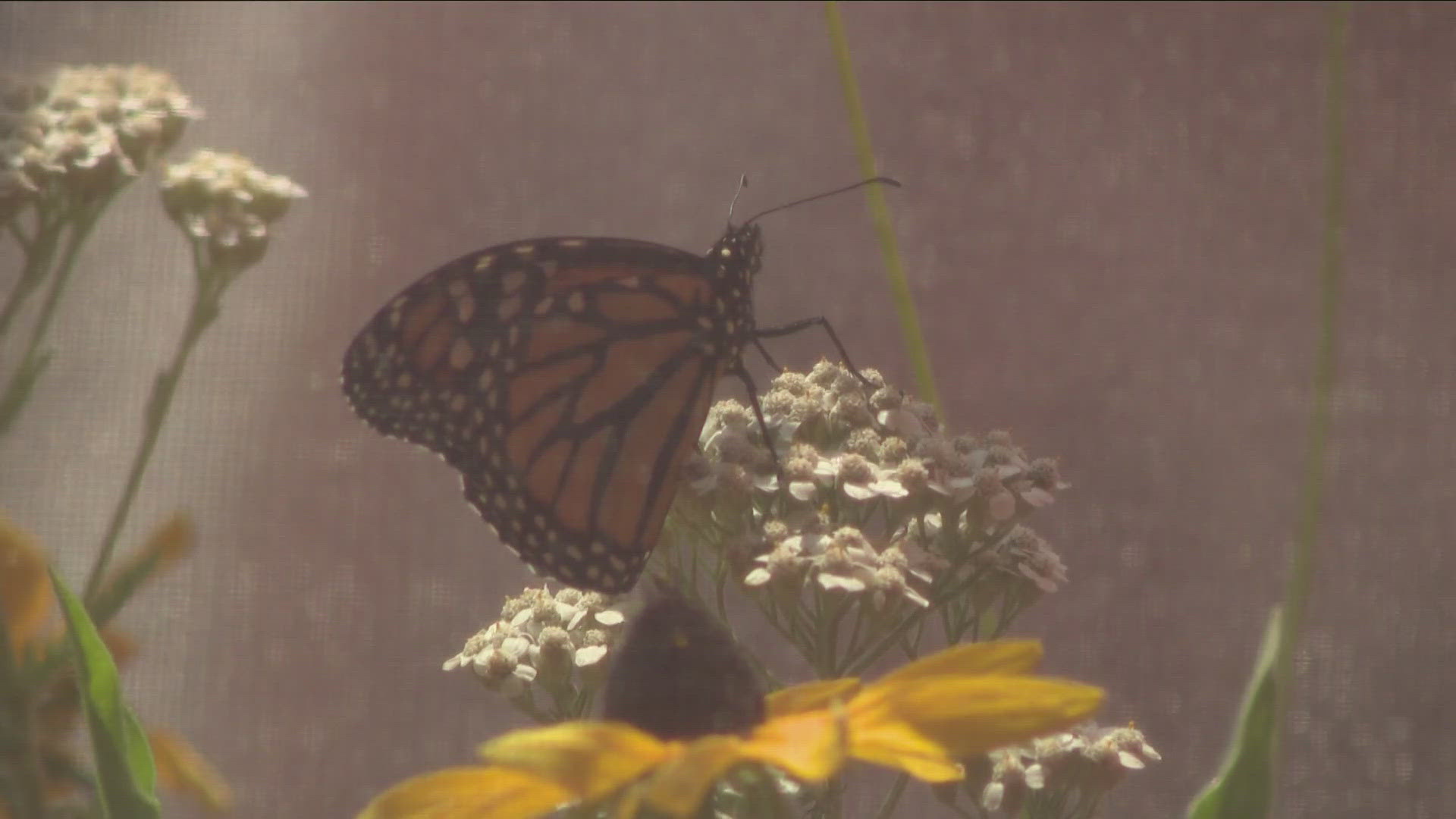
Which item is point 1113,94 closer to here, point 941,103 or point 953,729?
point 941,103

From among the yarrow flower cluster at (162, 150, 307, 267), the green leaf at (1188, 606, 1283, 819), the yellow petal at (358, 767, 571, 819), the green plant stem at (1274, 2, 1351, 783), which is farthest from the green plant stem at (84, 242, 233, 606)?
the green plant stem at (1274, 2, 1351, 783)

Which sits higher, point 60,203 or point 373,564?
point 60,203

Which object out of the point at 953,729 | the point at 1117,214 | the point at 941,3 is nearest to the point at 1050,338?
the point at 1117,214

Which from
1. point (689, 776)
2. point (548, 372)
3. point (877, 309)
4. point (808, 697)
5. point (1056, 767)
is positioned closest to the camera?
point (689, 776)

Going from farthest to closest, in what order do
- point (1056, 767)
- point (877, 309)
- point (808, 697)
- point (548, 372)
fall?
point (877, 309) < point (548, 372) < point (1056, 767) < point (808, 697)

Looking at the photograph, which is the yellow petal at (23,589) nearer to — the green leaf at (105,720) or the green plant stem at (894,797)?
the green leaf at (105,720)

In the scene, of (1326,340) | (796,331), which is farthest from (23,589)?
(1326,340)

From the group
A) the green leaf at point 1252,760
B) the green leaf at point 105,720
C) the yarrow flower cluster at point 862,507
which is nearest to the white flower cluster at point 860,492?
the yarrow flower cluster at point 862,507

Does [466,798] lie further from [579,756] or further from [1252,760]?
[1252,760]
